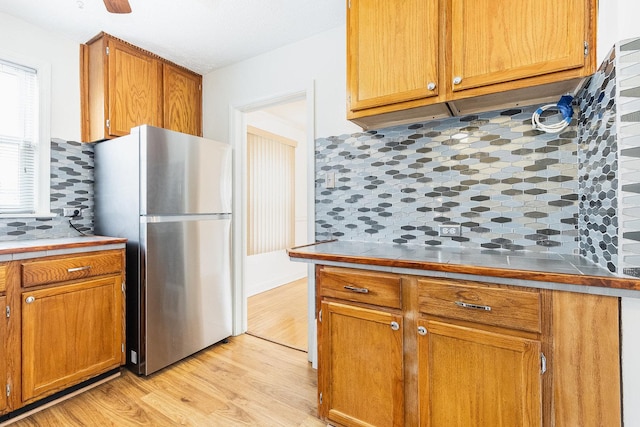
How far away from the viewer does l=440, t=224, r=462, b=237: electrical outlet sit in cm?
173

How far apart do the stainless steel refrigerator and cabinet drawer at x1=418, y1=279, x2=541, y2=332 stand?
1758 mm

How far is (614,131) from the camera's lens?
1.04m

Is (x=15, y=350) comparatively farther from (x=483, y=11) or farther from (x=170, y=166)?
(x=483, y=11)

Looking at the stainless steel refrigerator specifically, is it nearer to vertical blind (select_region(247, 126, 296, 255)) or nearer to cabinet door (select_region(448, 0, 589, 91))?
vertical blind (select_region(247, 126, 296, 255))

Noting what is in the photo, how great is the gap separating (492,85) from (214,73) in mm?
2485

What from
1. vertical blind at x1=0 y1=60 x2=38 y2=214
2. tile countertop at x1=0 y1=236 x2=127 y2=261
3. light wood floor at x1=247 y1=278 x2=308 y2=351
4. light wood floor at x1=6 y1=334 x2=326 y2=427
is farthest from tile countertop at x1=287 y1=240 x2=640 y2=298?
vertical blind at x1=0 y1=60 x2=38 y2=214

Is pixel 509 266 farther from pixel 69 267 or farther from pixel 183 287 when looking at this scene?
pixel 69 267

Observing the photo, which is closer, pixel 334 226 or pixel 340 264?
pixel 340 264

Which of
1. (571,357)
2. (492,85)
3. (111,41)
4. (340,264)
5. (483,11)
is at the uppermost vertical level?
(111,41)

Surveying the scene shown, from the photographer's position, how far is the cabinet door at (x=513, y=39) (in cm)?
120

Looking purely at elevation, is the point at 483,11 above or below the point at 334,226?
above

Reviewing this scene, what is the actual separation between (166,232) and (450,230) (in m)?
1.90

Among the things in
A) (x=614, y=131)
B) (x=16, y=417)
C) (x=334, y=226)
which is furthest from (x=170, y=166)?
(x=614, y=131)

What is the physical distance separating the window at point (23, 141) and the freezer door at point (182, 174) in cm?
84
